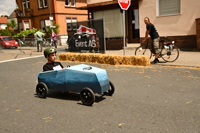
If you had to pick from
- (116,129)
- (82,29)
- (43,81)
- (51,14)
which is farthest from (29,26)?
(116,129)

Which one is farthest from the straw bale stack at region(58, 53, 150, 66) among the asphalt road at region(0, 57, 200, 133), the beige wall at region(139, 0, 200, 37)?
the beige wall at region(139, 0, 200, 37)

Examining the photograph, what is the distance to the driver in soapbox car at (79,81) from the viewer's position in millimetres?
4996

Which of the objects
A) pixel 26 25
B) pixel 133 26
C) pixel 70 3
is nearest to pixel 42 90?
pixel 133 26

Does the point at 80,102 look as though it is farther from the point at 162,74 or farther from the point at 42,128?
the point at 162,74

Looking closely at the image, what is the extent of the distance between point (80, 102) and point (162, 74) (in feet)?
12.7

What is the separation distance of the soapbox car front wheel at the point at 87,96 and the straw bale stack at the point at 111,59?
17.8ft

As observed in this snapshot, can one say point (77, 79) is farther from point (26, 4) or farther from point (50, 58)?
point (26, 4)

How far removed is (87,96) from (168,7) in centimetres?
1288

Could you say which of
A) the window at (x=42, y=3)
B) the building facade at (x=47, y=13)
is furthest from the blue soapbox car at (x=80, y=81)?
the window at (x=42, y=3)

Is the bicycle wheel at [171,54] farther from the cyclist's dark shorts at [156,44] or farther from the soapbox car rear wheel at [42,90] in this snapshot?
the soapbox car rear wheel at [42,90]

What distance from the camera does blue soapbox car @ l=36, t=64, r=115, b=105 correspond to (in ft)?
16.4

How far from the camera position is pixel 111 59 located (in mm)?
10867

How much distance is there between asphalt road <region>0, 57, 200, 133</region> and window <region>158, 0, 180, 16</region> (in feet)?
31.3

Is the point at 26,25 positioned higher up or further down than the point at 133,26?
higher up
